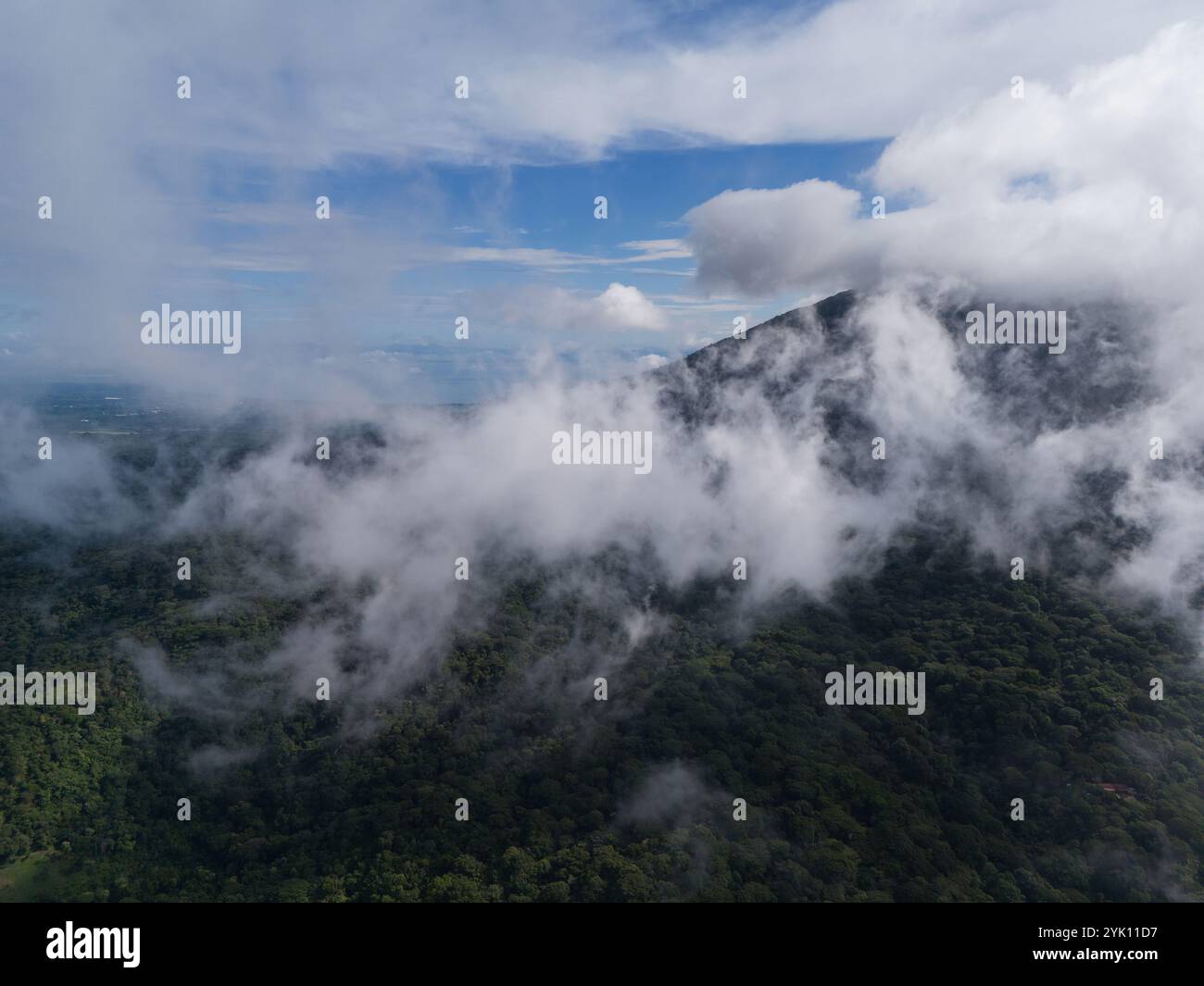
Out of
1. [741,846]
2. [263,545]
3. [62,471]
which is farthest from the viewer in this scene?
[62,471]

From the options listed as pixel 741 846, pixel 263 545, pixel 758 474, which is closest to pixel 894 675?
pixel 741 846

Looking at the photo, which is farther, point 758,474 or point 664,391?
point 664,391

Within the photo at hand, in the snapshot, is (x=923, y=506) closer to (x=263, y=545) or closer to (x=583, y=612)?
(x=583, y=612)

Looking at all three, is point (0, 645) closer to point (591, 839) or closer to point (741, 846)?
point (591, 839)

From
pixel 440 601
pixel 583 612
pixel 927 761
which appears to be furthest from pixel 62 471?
pixel 927 761

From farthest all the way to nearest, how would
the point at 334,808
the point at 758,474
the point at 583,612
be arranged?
the point at 758,474, the point at 583,612, the point at 334,808

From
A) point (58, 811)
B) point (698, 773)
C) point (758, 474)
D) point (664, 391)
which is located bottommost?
point (58, 811)

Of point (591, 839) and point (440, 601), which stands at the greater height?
point (440, 601)
